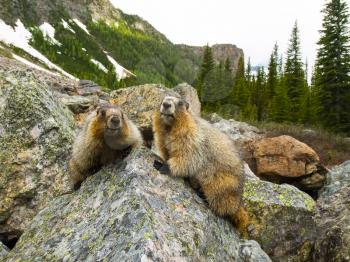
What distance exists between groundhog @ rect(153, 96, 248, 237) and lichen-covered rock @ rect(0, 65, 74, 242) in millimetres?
2971

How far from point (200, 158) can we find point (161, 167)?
0.81 meters

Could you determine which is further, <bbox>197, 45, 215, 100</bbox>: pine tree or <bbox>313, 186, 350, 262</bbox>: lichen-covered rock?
<bbox>197, 45, 215, 100</bbox>: pine tree

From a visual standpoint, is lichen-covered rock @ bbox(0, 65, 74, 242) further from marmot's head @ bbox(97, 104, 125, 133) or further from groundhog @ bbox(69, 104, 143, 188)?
marmot's head @ bbox(97, 104, 125, 133)

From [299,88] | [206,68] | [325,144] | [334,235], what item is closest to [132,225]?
[334,235]

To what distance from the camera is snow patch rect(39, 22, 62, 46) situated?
515 feet

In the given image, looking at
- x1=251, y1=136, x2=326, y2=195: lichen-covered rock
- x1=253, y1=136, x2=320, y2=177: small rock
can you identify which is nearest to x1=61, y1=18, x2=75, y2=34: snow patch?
x1=253, y1=136, x2=320, y2=177: small rock

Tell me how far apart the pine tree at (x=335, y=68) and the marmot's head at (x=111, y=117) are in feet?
145

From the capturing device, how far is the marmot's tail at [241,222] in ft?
27.5

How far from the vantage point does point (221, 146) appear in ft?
27.6

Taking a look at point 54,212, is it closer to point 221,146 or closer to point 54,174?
point 54,174

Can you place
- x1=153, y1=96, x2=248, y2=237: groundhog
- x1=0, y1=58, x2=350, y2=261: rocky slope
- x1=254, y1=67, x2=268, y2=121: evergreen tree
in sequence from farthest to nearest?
1. x1=254, y1=67, x2=268, y2=121: evergreen tree
2. x1=153, y1=96, x2=248, y2=237: groundhog
3. x1=0, y1=58, x2=350, y2=261: rocky slope

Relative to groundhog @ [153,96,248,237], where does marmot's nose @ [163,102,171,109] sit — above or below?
above

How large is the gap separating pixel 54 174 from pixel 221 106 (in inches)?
2896

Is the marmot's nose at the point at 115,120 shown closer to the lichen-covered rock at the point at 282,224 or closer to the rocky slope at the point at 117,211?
the rocky slope at the point at 117,211
